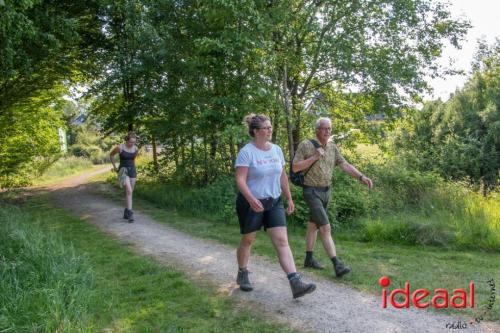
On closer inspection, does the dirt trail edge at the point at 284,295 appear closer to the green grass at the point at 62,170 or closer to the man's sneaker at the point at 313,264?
the man's sneaker at the point at 313,264

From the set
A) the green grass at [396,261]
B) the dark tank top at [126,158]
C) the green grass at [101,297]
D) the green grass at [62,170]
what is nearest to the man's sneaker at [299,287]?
the green grass at [101,297]

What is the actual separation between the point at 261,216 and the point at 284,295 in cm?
96

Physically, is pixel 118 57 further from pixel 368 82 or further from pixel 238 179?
pixel 238 179

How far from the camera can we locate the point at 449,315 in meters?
4.42

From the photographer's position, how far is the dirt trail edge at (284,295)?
13.9 ft

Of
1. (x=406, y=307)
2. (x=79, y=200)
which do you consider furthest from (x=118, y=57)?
(x=406, y=307)

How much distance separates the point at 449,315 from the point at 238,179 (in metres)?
2.50

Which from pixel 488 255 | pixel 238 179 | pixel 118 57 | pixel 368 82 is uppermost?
pixel 118 57

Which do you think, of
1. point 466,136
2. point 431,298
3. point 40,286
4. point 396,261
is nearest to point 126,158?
point 40,286

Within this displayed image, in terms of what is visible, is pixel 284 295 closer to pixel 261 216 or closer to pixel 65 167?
pixel 261 216

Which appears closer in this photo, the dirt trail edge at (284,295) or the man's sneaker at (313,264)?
the dirt trail edge at (284,295)

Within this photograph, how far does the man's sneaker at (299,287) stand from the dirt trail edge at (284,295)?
15 cm

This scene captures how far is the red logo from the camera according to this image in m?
4.68

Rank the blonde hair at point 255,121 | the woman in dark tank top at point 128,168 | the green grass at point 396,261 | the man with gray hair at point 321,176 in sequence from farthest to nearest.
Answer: the woman in dark tank top at point 128,168
the man with gray hair at point 321,176
the green grass at point 396,261
the blonde hair at point 255,121
